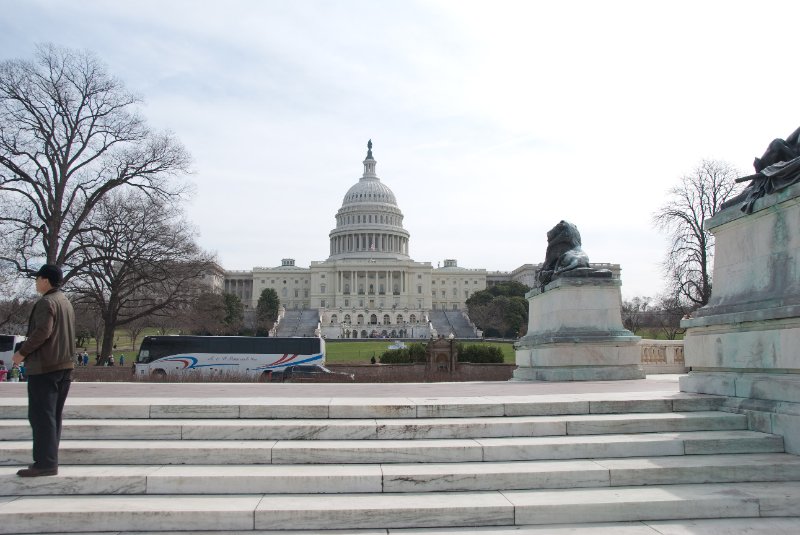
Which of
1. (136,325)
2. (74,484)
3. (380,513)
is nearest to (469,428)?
(380,513)

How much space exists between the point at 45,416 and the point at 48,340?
64cm

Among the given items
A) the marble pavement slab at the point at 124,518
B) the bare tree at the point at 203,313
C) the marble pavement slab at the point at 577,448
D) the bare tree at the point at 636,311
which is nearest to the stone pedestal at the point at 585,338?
the marble pavement slab at the point at 577,448

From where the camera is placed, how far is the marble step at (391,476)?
545 cm

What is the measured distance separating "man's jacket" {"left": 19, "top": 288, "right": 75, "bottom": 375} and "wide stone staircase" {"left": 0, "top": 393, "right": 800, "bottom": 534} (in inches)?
33.6

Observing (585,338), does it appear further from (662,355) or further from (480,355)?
(480,355)

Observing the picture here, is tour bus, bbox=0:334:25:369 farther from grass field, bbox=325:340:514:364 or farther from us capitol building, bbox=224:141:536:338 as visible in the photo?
us capitol building, bbox=224:141:536:338

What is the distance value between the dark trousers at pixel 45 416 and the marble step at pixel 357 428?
78 centimetres

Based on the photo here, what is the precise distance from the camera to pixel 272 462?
5.96 m

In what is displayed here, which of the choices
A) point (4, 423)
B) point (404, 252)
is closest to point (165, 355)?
point (4, 423)

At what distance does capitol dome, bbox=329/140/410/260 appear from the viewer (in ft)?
502

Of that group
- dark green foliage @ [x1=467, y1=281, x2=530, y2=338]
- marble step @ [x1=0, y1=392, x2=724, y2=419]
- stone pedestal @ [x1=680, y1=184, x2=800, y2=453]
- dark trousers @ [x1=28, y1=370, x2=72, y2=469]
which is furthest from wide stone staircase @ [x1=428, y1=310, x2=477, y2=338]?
dark trousers @ [x1=28, y1=370, x2=72, y2=469]

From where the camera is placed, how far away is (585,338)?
13.7 m

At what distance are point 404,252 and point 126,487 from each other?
154451 mm

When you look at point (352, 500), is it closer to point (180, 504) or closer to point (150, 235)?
point (180, 504)
